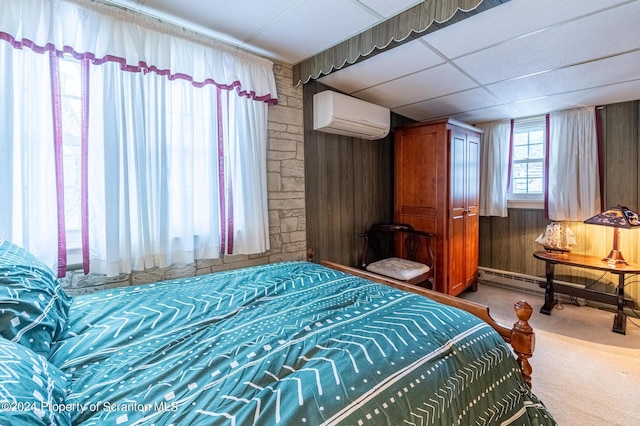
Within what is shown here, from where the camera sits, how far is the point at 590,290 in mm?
3037

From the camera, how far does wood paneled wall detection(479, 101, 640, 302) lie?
2955 millimetres

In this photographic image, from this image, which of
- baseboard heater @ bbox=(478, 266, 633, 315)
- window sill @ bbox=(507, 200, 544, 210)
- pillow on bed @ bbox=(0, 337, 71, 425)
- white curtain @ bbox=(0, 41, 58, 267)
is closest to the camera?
pillow on bed @ bbox=(0, 337, 71, 425)

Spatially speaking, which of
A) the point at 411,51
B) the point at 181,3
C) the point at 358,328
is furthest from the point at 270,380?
the point at 411,51

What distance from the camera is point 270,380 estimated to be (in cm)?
81

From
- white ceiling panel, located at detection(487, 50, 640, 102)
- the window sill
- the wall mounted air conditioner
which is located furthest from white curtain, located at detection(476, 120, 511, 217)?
the wall mounted air conditioner

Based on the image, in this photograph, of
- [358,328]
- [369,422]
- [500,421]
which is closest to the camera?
[369,422]

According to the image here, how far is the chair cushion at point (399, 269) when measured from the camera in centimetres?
276

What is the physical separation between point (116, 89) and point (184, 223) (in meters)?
0.90

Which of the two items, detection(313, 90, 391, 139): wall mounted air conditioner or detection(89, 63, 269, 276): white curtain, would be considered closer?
detection(89, 63, 269, 276): white curtain

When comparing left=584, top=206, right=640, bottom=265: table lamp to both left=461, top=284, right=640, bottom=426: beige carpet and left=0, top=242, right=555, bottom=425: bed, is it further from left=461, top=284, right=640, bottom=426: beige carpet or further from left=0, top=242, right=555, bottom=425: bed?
left=0, top=242, right=555, bottom=425: bed

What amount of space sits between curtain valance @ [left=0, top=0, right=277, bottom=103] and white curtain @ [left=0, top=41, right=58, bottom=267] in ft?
0.39

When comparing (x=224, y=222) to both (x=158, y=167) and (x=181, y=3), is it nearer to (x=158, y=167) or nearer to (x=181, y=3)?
(x=158, y=167)

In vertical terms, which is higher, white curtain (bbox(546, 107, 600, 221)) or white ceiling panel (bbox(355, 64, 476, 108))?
white ceiling panel (bbox(355, 64, 476, 108))

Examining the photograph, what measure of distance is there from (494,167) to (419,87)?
1.87m
